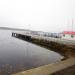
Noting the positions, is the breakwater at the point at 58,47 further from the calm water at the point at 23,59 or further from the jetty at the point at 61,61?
the calm water at the point at 23,59

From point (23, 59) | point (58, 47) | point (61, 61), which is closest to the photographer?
point (61, 61)

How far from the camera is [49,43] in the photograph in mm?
26766

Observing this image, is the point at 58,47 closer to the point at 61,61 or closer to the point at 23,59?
the point at 23,59

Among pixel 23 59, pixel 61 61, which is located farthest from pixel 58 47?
pixel 61 61

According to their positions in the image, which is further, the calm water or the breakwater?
the breakwater

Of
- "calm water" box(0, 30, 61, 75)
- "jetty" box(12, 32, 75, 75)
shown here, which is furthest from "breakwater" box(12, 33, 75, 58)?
"calm water" box(0, 30, 61, 75)

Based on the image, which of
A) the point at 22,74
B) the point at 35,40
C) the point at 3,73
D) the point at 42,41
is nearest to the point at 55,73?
the point at 22,74

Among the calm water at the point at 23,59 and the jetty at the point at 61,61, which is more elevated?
the jetty at the point at 61,61

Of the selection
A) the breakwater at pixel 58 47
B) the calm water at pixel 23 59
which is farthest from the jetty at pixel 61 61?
the calm water at pixel 23 59

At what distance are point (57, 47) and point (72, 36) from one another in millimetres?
16329

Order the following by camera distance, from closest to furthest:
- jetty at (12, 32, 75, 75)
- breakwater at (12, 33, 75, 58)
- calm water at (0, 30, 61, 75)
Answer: jetty at (12, 32, 75, 75) < calm water at (0, 30, 61, 75) < breakwater at (12, 33, 75, 58)

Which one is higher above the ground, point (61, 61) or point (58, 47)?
point (61, 61)

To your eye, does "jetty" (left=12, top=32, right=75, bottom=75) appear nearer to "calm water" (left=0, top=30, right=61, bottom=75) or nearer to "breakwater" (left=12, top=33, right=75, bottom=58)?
"breakwater" (left=12, top=33, right=75, bottom=58)

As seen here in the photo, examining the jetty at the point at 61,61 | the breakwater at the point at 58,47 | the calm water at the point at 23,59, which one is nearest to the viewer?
the jetty at the point at 61,61
